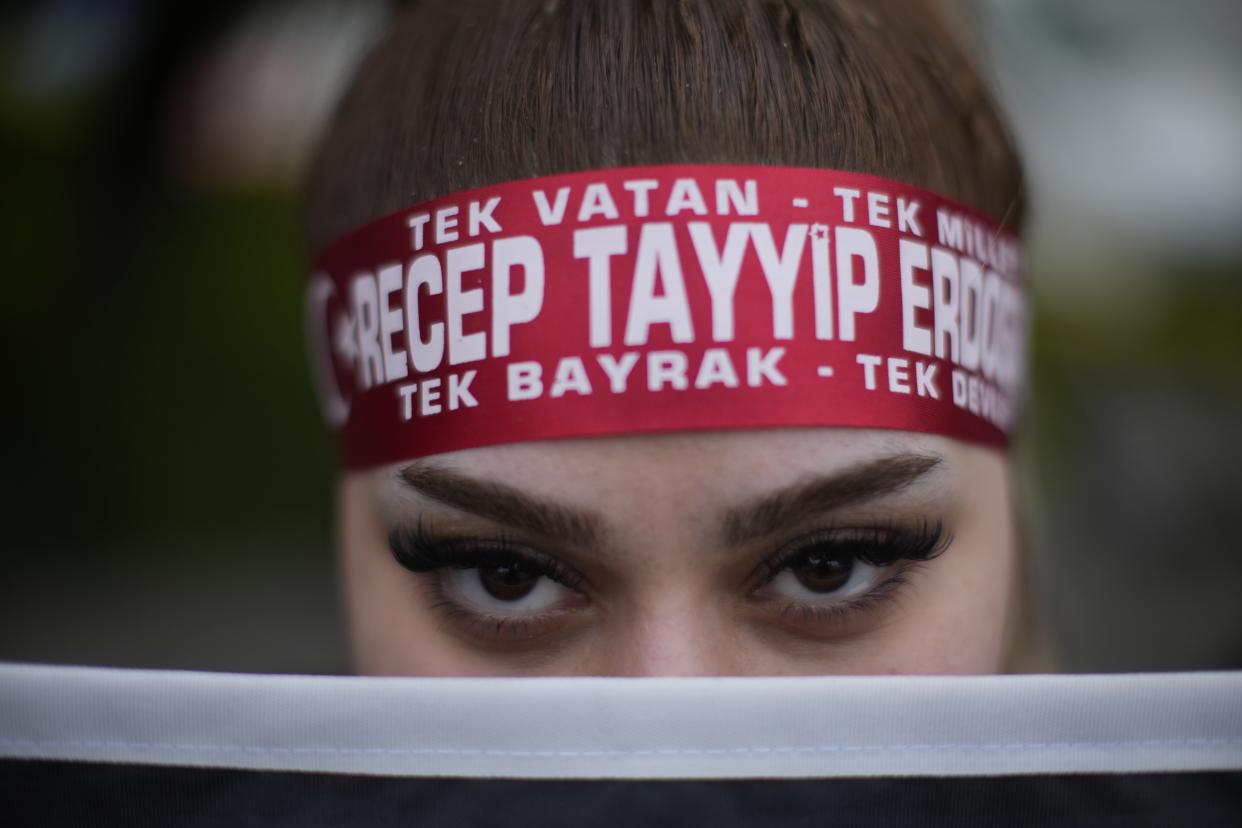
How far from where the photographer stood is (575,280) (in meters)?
1.03

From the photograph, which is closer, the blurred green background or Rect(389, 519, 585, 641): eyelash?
Rect(389, 519, 585, 641): eyelash

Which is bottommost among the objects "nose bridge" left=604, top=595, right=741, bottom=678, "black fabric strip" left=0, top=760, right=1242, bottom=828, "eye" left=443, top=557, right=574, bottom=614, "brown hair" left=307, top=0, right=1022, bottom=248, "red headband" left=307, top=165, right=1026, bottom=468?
"black fabric strip" left=0, top=760, right=1242, bottom=828

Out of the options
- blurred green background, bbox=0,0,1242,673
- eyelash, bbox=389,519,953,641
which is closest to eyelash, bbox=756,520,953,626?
eyelash, bbox=389,519,953,641

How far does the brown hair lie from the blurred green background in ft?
3.32

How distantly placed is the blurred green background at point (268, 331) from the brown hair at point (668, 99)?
101 centimetres

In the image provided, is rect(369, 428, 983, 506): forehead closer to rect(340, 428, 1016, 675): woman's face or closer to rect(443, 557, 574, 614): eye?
rect(340, 428, 1016, 675): woman's face

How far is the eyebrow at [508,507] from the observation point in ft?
3.36

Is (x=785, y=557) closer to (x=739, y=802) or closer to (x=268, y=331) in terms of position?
(x=739, y=802)

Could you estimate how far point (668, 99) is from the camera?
106 centimetres

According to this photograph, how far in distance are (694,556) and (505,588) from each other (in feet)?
0.79

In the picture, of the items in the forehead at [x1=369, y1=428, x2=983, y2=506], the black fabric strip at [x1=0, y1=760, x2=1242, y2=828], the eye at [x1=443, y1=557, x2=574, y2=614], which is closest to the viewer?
the black fabric strip at [x1=0, y1=760, x2=1242, y2=828]

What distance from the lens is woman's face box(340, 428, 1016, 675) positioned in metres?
1.01

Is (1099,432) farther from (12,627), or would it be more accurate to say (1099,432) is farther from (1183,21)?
(12,627)

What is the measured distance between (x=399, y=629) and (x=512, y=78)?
0.65 meters
